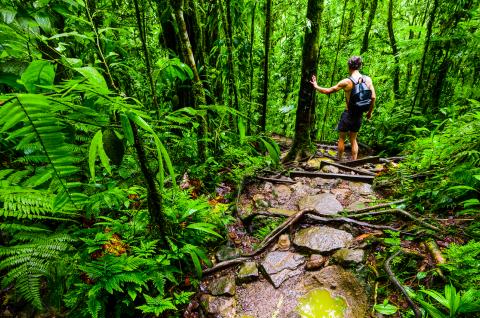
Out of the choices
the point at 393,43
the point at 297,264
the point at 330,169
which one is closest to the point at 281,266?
the point at 297,264

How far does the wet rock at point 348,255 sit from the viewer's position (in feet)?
9.86

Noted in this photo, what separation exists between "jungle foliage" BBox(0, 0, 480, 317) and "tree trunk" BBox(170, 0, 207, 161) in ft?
0.07

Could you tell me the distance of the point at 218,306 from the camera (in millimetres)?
3006

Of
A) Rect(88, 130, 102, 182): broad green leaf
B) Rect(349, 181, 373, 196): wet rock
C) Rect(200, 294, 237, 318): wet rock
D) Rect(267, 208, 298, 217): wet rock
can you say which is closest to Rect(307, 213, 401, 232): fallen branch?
Rect(267, 208, 298, 217): wet rock

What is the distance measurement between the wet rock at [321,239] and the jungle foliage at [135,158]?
1026 millimetres

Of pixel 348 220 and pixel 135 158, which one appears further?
pixel 348 220

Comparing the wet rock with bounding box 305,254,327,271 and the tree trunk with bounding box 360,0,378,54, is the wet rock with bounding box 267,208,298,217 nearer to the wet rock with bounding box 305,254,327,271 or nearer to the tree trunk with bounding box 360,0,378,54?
the wet rock with bounding box 305,254,327,271

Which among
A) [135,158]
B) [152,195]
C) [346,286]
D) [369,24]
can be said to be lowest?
[346,286]

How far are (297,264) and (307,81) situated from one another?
427 cm

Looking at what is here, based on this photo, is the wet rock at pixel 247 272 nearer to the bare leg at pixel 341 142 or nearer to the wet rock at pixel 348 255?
the wet rock at pixel 348 255

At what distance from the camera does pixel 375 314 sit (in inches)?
95.6

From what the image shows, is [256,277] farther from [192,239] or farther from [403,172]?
[403,172]

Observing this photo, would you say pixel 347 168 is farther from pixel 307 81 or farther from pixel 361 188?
pixel 307 81

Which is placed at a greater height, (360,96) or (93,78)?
(93,78)
